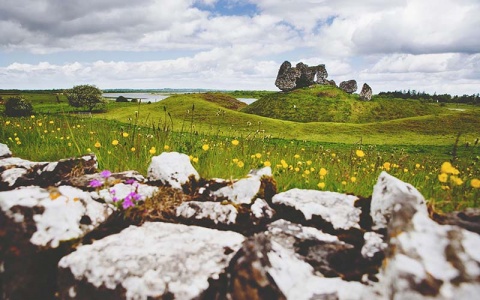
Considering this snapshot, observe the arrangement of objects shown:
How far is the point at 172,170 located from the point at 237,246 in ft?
4.79

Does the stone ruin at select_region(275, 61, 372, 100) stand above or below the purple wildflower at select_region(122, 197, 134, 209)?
above

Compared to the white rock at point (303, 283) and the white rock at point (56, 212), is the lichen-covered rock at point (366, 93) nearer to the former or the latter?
the white rock at point (303, 283)

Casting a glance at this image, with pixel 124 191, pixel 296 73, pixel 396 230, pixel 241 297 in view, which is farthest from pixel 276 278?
pixel 296 73

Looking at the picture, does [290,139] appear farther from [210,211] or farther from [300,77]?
[300,77]

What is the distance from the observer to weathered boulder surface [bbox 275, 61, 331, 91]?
66.2m

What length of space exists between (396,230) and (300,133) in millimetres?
28528

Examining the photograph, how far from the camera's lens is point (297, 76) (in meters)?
66.6

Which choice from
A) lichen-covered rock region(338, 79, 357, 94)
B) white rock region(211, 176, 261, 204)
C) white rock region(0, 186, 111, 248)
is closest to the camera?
white rock region(0, 186, 111, 248)

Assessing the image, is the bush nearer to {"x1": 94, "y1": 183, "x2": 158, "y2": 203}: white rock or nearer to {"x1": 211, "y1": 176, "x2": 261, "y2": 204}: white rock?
{"x1": 94, "y1": 183, "x2": 158, "y2": 203}: white rock

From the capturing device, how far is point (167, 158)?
3.79m

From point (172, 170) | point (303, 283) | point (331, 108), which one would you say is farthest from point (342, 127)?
point (303, 283)

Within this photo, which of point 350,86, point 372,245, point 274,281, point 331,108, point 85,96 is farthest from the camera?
point 350,86

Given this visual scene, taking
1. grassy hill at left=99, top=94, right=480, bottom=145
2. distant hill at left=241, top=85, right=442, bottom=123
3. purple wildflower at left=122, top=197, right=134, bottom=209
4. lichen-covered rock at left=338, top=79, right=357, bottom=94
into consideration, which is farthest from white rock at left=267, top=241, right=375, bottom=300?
lichen-covered rock at left=338, top=79, right=357, bottom=94

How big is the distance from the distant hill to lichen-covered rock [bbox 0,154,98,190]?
43302mm
